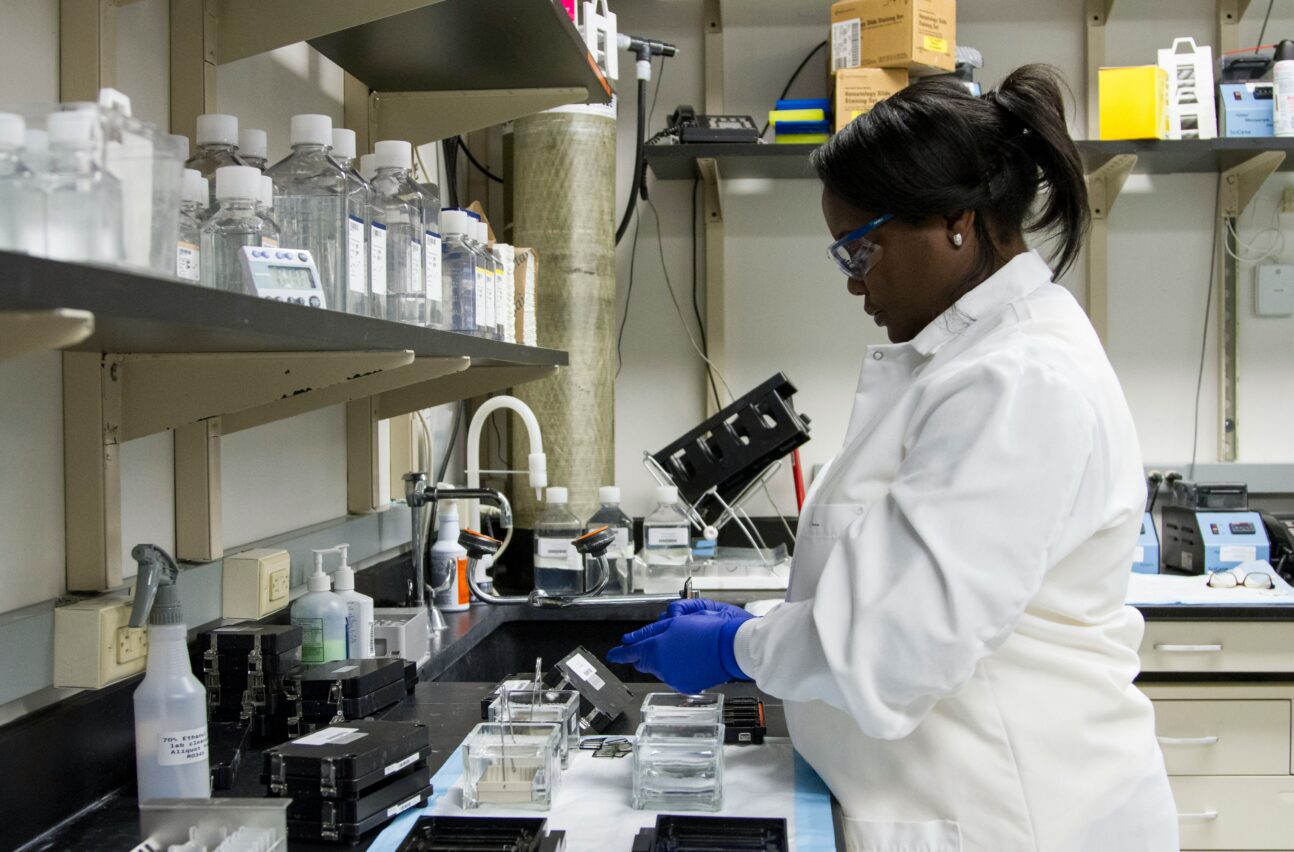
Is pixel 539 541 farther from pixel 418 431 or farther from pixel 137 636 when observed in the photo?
pixel 137 636

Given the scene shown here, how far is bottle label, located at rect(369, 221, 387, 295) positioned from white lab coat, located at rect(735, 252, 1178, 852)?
0.58 metres

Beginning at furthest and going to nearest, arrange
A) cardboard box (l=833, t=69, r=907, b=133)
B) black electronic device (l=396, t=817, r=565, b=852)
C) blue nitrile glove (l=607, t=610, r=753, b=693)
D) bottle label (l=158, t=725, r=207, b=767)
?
1. cardboard box (l=833, t=69, r=907, b=133)
2. blue nitrile glove (l=607, t=610, r=753, b=693)
3. bottle label (l=158, t=725, r=207, b=767)
4. black electronic device (l=396, t=817, r=565, b=852)

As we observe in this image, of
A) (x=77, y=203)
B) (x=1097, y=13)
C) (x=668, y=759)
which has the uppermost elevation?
(x=1097, y=13)

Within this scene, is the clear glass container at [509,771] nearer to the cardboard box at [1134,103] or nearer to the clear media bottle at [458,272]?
the clear media bottle at [458,272]

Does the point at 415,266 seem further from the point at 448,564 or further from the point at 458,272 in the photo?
the point at 448,564

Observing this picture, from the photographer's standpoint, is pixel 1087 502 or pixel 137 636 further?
pixel 137 636

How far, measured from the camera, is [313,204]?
1336mm

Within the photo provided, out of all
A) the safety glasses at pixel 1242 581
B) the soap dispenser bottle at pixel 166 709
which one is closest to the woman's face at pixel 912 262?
the soap dispenser bottle at pixel 166 709

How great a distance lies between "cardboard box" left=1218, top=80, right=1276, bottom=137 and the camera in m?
2.91

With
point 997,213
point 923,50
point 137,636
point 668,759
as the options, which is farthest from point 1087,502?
point 923,50

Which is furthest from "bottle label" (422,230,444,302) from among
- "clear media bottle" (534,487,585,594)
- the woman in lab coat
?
"clear media bottle" (534,487,585,594)

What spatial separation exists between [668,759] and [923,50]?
220cm

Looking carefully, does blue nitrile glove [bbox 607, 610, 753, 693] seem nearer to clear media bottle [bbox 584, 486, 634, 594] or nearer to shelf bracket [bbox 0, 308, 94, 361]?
shelf bracket [bbox 0, 308, 94, 361]

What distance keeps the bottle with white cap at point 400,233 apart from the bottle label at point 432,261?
18 mm
